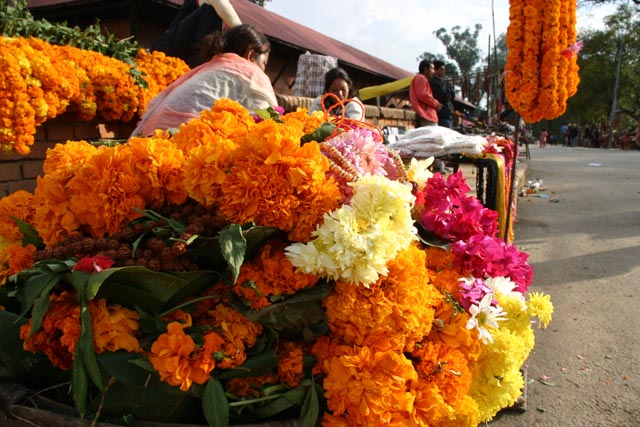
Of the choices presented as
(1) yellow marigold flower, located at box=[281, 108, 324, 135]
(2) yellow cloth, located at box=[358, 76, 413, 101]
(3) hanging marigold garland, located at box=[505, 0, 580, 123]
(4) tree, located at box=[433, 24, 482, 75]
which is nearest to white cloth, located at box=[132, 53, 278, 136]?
(1) yellow marigold flower, located at box=[281, 108, 324, 135]

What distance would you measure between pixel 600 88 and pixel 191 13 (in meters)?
43.3

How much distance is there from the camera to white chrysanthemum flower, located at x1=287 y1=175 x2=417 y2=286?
4.54 feet

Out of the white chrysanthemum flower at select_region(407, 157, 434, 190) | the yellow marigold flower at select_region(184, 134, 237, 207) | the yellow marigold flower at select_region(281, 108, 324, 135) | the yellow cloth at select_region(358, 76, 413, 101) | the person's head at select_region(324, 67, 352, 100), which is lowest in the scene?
the white chrysanthemum flower at select_region(407, 157, 434, 190)

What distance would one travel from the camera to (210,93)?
2.54 metres

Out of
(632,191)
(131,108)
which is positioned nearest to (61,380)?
(131,108)

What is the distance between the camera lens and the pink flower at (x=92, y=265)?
4.25 feet

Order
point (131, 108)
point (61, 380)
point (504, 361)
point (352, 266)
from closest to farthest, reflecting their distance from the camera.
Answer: point (352, 266) → point (61, 380) → point (504, 361) → point (131, 108)

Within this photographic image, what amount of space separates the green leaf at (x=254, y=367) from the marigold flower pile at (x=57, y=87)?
6.94ft

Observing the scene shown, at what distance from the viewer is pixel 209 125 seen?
5.81 feet

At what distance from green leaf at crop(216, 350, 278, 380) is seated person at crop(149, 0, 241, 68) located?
283 centimetres

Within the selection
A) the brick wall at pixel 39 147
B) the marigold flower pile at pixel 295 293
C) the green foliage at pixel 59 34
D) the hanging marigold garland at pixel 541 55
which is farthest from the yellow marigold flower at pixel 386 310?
the hanging marigold garland at pixel 541 55

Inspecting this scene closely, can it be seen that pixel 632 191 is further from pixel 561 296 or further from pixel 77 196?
pixel 77 196

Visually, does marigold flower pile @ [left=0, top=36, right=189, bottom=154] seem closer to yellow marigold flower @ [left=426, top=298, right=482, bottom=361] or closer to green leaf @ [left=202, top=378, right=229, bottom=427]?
green leaf @ [left=202, top=378, right=229, bottom=427]

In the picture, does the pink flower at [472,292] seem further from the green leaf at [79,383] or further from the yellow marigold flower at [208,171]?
the green leaf at [79,383]
